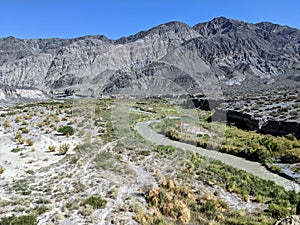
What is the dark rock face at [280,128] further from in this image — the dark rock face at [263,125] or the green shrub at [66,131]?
the green shrub at [66,131]

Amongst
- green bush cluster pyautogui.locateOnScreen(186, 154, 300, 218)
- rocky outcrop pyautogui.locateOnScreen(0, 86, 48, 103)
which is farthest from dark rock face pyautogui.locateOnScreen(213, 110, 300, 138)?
rocky outcrop pyautogui.locateOnScreen(0, 86, 48, 103)

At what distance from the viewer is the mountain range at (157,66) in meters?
107

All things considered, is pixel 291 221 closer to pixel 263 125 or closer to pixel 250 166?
pixel 250 166

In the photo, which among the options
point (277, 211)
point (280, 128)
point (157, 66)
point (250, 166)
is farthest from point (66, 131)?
point (157, 66)

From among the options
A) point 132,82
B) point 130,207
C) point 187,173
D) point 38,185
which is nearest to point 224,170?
point 187,173

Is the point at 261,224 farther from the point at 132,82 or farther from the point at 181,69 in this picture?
the point at 132,82

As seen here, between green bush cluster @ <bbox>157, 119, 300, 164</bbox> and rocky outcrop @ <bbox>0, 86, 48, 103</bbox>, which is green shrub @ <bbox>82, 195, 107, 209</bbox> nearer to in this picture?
green bush cluster @ <bbox>157, 119, 300, 164</bbox>

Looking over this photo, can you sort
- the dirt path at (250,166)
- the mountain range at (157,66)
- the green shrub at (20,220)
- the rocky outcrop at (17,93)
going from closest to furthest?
the green shrub at (20,220) → the dirt path at (250,166) → the rocky outcrop at (17,93) → the mountain range at (157,66)

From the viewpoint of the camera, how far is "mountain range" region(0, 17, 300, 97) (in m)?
107

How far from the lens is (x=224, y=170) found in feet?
47.5

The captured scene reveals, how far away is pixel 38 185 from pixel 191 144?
1421cm

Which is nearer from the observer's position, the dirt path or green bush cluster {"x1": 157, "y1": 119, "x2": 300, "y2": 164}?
the dirt path

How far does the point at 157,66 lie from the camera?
115 m

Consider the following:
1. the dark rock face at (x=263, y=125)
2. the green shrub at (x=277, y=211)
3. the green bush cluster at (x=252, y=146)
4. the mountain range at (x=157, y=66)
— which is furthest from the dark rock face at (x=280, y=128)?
the mountain range at (x=157, y=66)
